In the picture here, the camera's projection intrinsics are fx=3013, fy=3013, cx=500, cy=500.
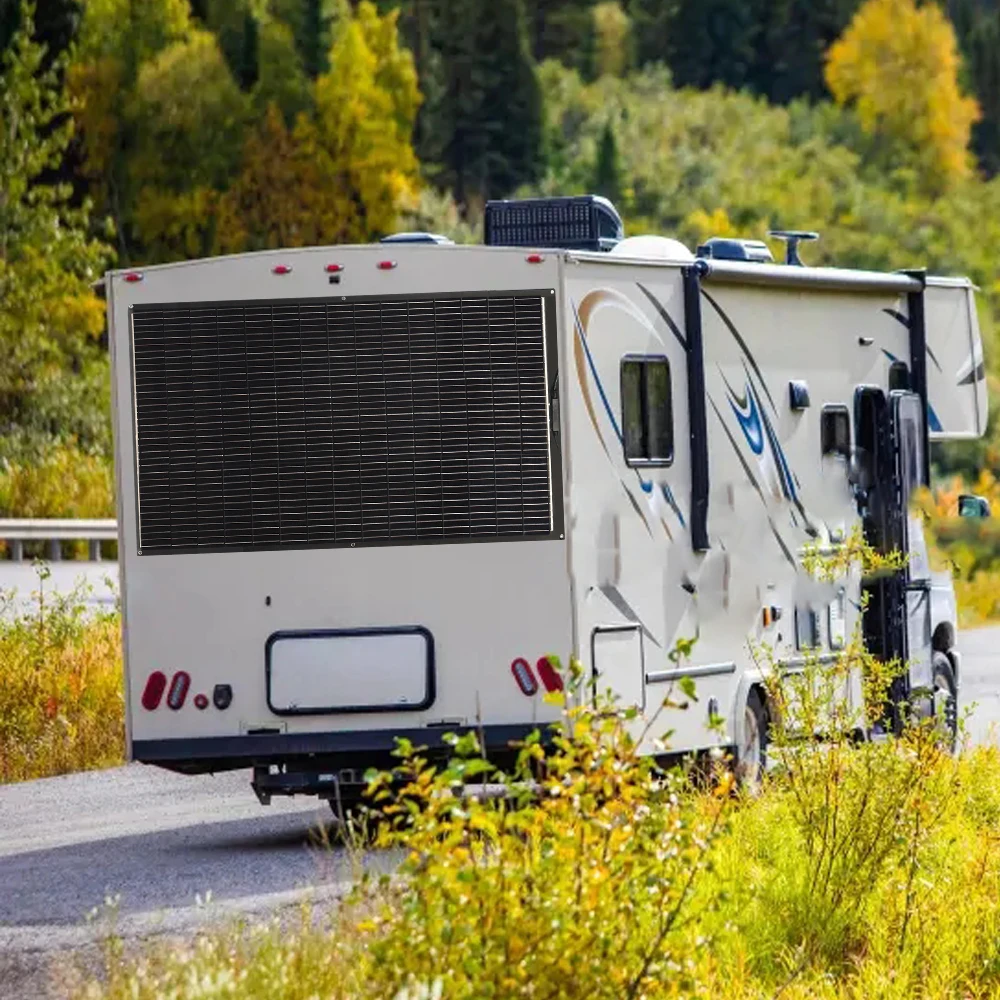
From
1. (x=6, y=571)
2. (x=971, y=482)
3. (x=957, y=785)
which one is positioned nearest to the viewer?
(x=957, y=785)

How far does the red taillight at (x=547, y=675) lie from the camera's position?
13269 millimetres

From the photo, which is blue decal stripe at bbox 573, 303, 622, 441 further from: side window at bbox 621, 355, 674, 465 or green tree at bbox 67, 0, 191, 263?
green tree at bbox 67, 0, 191, 263

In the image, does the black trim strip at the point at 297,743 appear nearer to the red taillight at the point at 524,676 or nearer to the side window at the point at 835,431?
the red taillight at the point at 524,676

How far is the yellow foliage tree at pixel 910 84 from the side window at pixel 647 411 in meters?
126

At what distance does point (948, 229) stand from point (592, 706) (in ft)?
353

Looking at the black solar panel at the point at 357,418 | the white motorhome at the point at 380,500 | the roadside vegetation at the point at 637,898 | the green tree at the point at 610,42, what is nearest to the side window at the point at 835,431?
the white motorhome at the point at 380,500

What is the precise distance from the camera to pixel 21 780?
17.9 m

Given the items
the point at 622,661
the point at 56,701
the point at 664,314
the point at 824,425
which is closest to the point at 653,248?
the point at 664,314

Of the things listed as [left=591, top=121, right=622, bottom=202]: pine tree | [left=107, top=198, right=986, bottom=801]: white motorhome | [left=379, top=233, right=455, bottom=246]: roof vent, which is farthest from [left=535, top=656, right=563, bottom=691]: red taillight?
[left=591, top=121, right=622, bottom=202]: pine tree

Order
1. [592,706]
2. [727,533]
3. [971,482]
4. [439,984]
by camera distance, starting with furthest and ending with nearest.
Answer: [971,482], [727,533], [592,706], [439,984]

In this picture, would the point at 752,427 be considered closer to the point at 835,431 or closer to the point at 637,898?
the point at 835,431

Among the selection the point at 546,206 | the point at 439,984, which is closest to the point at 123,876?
the point at 546,206

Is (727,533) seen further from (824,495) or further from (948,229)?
(948,229)

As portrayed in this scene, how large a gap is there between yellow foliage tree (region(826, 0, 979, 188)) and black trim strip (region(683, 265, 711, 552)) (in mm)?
125792
